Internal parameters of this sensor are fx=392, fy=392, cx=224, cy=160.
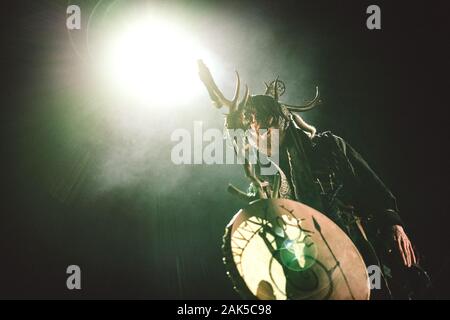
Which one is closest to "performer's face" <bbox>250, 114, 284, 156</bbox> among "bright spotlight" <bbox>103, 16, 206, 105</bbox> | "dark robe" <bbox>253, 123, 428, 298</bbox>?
"dark robe" <bbox>253, 123, 428, 298</bbox>

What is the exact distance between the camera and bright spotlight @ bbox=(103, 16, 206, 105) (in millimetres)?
6539

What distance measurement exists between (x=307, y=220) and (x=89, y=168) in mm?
3721

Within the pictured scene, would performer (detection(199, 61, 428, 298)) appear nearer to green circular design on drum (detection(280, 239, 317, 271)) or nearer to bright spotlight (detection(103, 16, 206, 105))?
green circular design on drum (detection(280, 239, 317, 271))

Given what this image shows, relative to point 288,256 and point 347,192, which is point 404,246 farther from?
point 288,256

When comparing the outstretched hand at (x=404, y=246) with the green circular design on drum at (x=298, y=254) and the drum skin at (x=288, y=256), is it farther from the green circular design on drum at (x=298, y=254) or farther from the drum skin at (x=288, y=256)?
the green circular design on drum at (x=298, y=254)

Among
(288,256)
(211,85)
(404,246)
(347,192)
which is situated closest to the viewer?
(288,256)

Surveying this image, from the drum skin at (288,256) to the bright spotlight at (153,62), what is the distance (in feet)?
9.75

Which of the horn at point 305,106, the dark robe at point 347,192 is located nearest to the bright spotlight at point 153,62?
the horn at point 305,106

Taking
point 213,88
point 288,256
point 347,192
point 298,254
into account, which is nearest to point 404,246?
point 347,192

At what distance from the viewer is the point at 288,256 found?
14.4 feet

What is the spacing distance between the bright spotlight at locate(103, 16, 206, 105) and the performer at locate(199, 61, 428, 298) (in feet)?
3.50

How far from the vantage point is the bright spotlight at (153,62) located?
6539 millimetres

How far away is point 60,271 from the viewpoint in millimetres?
6148

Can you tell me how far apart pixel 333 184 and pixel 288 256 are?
5.97ft
